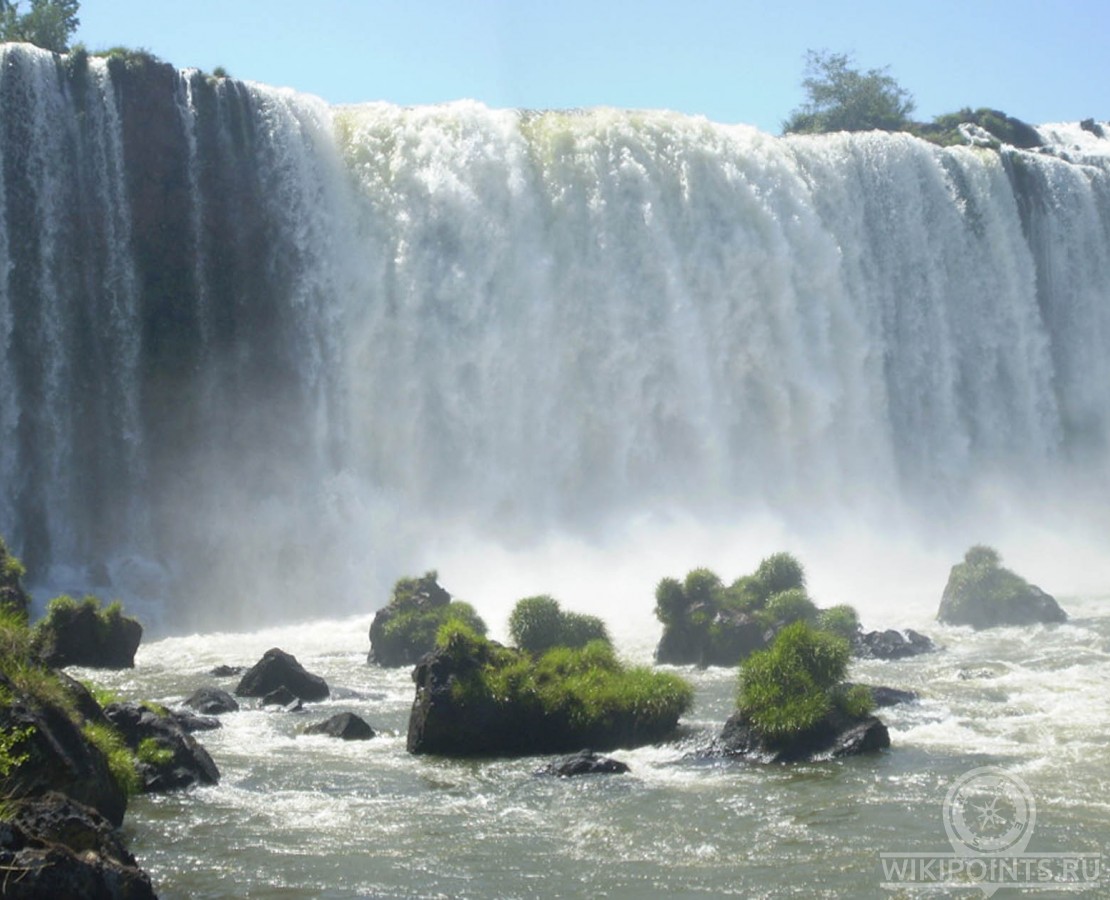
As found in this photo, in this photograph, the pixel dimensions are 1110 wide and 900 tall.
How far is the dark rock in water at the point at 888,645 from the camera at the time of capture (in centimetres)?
2536

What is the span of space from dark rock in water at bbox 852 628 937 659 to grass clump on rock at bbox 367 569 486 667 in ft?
22.6

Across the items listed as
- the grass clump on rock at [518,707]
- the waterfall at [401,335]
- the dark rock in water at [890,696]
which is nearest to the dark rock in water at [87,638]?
the grass clump on rock at [518,707]

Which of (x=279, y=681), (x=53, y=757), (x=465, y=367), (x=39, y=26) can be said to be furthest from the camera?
(x=39, y=26)

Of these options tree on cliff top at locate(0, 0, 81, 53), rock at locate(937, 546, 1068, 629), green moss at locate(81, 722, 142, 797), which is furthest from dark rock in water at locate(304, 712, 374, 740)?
tree on cliff top at locate(0, 0, 81, 53)

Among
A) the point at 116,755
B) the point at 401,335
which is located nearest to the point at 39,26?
the point at 401,335

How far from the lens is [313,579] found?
35531 mm

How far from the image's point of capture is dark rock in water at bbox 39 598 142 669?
23922 millimetres

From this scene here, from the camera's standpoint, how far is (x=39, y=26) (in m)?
53.3

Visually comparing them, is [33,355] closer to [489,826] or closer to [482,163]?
[482,163]

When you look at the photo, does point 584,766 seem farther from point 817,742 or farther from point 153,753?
point 153,753

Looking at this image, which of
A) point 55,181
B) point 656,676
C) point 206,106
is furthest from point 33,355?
point 656,676

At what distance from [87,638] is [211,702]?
5072mm

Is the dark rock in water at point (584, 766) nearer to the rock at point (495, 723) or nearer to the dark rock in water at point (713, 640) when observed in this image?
the rock at point (495, 723)

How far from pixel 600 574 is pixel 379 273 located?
10626 mm
